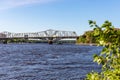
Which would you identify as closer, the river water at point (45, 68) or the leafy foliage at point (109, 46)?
the leafy foliage at point (109, 46)

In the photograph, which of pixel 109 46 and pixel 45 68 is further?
pixel 45 68

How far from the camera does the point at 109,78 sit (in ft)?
27.9

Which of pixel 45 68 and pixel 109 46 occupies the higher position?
pixel 109 46

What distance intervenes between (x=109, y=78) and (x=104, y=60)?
72 centimetres

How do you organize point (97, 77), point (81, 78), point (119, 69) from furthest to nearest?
point (81, 78) → point (97, 77) → point (119, 69)

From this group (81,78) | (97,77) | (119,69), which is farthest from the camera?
(81,78)

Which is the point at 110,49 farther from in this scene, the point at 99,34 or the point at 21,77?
the point at 21,77

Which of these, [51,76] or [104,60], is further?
[51,76]

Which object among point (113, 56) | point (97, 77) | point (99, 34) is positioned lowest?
point (97, 77)

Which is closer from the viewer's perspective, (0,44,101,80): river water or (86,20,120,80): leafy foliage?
(86,20,120,80): leafy foliage

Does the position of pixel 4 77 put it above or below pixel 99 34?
below

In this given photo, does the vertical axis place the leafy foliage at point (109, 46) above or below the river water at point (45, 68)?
above

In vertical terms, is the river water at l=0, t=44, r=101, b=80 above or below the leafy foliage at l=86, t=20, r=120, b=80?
below

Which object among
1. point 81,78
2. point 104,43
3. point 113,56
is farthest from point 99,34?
point 81,78
